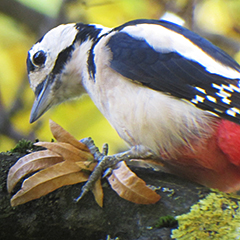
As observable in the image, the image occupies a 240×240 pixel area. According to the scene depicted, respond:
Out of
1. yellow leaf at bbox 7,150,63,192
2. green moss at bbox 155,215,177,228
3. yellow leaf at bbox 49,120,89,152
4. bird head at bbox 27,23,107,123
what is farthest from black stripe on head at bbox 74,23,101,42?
green moss at bbox 155,215,177,228

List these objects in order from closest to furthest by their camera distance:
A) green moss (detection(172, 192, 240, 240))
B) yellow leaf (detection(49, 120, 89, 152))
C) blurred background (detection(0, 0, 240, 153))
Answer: green moss (detection(172, 192, 240, 240)) → yellow leaf (detection(49, 120, 89, 152)) → blurred background (detection(0, 0, 240, 153))

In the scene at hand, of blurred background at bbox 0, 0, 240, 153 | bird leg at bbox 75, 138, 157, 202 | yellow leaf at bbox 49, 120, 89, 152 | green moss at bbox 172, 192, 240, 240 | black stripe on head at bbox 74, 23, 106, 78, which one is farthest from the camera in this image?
blurred background at bbox 0, 0, 240, 153

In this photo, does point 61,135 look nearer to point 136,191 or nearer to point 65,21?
point 136,191

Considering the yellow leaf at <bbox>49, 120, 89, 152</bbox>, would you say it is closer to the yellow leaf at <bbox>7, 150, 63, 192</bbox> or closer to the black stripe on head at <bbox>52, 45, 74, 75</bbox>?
the yellow leaf at <bbox>7, 150, 63, 192</bbox>

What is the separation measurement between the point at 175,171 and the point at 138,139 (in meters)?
0.16

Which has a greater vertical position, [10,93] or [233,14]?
[10,93]

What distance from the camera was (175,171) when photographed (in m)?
0.93

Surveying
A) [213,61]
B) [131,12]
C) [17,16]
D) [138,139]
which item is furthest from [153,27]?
[17,16]

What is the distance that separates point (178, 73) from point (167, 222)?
42cm

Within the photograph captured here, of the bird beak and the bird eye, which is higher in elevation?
the bird eye

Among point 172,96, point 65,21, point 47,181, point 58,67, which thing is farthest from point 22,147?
point 65,21

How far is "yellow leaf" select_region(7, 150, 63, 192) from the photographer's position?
73 centimetres

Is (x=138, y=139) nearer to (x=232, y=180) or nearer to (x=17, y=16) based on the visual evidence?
(x=232, y=180)

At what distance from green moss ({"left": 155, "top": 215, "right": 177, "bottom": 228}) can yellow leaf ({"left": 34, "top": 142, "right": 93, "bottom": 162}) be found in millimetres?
281
